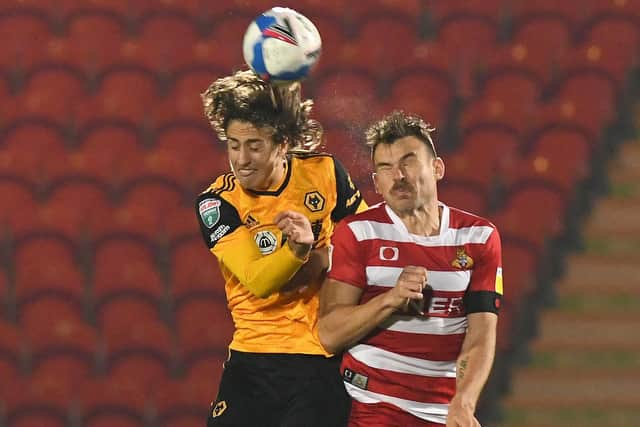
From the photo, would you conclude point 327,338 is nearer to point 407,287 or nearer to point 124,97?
point 407,287

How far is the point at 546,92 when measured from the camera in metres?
6.39

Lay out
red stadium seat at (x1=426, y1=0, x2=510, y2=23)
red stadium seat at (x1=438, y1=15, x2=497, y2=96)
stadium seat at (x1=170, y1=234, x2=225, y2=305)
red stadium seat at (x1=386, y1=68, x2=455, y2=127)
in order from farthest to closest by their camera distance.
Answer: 1. red stadium seat at (x1=426, y1=0, x2=510, y2=23)
2. red stadium seat at (x1=438, y1=15, x2=497, y2=96)
3. red stadium seat at (x1=386, y1=68, x2=455, y2=127)
4. stadium seat at (x1=170, y1=234, x2=225, y2=305)

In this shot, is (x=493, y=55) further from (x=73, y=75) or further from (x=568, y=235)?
(x=73, y=75)

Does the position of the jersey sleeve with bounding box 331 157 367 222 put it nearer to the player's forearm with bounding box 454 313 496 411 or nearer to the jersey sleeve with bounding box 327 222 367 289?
the jersey sleeve with bounding box 327 222 367 289

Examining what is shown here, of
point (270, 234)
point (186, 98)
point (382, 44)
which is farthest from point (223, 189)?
point (382, 44)

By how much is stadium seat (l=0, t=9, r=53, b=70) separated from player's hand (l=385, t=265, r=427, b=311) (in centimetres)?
469

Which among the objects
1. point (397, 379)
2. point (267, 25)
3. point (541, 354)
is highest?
point (267, 25)

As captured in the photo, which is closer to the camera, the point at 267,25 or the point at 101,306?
the point at 267,25

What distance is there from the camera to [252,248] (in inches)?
113

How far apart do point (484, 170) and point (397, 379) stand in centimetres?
325

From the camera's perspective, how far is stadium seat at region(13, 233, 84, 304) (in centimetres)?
544

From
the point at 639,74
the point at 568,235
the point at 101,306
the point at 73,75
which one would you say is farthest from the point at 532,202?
the point at 73,75

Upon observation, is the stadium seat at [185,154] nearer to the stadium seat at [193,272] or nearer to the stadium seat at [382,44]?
the stadium seat at [193,272]

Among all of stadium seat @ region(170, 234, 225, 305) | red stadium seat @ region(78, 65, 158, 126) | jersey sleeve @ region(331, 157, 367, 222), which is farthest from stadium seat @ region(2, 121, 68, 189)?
jersey sleeve @ region(331, 157, 367, 222)
